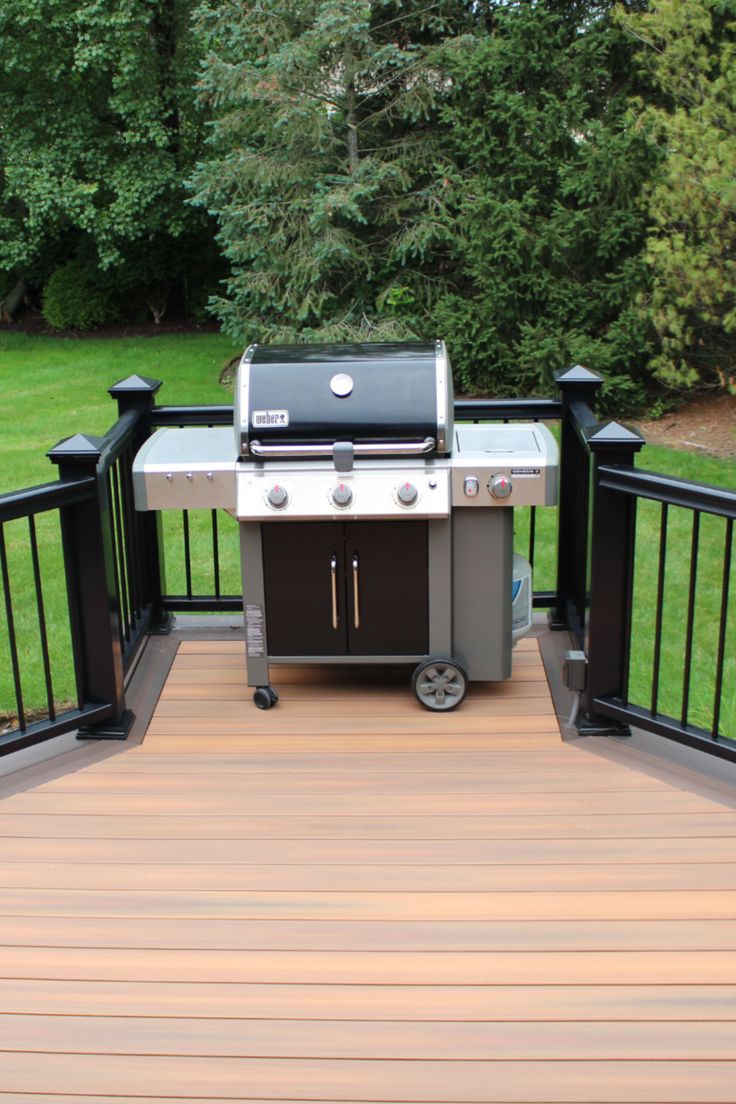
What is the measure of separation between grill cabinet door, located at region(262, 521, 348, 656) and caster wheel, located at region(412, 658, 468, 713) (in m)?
0.28

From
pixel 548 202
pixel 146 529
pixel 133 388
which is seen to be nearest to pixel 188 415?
pixel 133 388

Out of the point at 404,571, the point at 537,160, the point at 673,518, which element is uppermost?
the point at 537,160

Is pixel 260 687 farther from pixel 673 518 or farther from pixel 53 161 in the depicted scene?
pixel 53 161

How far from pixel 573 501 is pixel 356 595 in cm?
112

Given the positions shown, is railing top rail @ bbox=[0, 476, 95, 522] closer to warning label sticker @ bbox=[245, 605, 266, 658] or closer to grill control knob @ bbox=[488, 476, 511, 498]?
warning label sticker @ bbox=[245, 605, 266, 658]

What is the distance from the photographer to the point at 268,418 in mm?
3627

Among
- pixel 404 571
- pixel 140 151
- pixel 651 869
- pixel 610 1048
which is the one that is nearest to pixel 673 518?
pixel 404 571

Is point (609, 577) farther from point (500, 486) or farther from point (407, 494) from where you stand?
point (407, 494)

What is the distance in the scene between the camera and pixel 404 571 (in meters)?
3.76

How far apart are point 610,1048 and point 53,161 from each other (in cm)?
1420

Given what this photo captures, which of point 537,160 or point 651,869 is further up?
point 537,160

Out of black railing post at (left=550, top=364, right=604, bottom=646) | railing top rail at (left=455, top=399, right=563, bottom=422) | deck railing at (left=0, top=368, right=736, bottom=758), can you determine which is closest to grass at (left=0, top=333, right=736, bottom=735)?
deck railing at (left=0, top=368, right=736, bottom=758)

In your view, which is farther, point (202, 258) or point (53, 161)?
point (202, 258)

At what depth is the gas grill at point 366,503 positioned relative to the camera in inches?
143
